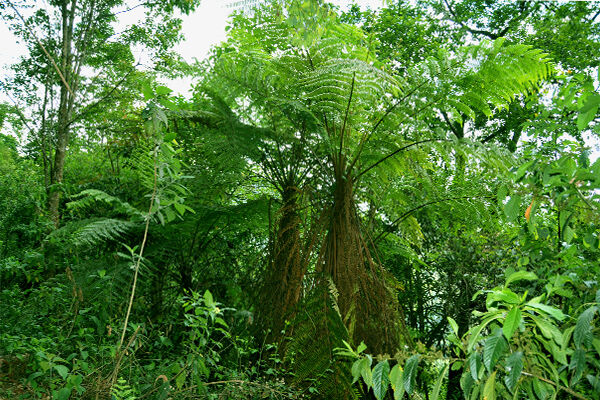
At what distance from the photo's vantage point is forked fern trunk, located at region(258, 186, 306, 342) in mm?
2266

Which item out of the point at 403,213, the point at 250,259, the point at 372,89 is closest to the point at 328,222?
the point at 372,89

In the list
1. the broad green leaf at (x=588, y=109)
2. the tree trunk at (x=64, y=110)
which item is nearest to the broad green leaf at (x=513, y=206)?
the broad green leaf at (x=588, y=109)

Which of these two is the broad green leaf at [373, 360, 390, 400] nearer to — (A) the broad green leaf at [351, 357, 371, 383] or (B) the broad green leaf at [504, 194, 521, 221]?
(A) the broad green leaf at [351, 357, 371, 383]

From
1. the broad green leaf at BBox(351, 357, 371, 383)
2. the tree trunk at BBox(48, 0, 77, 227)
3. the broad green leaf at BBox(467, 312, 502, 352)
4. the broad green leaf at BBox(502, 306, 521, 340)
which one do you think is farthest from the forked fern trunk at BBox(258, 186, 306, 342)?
the tree trunk at BBox(48, 0, 77, 227)

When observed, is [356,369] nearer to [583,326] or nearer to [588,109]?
[583,326]

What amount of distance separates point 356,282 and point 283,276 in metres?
0.36

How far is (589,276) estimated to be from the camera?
4.94ft

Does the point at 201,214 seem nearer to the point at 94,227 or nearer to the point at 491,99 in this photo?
the point at 94,227

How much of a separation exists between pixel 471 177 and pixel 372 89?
3.82 ft

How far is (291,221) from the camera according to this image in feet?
8.27

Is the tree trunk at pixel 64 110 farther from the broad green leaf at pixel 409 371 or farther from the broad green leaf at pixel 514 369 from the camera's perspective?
the broad green leaf at pixel 514 369

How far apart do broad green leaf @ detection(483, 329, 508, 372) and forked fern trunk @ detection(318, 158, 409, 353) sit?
114 cm

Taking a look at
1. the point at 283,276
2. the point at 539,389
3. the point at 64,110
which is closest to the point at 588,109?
the point at 539,389

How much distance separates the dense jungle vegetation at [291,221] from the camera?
1.27 metres
